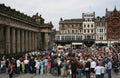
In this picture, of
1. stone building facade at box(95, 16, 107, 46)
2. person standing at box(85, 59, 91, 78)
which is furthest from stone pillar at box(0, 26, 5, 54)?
stone building facade at box(95, 16, 107, 46)

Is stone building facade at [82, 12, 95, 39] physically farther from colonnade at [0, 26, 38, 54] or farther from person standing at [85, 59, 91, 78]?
person standing at [85, 59, 91, 78]

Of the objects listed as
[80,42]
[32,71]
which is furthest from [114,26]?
[32,71]

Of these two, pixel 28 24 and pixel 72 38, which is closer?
pixel 28 24

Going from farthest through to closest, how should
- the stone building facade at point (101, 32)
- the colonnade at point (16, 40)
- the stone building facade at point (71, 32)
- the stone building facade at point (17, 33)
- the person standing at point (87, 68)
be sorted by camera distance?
the stone building facade at point (71, 32)
the stone building facade at point (101, 32)
the colonnade at point (16, 40)
the stone building facade at point (17, 33)
the person standing at point (87, 68)

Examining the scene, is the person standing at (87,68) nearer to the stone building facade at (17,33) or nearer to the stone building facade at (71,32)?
the stone building facade at (17,33)

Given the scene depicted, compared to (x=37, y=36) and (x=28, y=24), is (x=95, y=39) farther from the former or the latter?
(x=28, y=24)

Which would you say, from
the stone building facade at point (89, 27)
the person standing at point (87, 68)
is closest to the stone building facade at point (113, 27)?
the stone building facade at point (89, 27)

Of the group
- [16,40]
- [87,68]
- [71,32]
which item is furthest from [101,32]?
[87,68]

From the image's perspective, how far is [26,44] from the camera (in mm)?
63375

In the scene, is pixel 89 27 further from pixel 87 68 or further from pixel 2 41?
pixel 87 68

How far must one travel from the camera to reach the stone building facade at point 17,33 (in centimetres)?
4288

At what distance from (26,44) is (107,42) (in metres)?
62.2

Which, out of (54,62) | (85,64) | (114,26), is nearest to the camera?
(85,64)

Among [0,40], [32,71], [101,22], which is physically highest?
[101,22]
